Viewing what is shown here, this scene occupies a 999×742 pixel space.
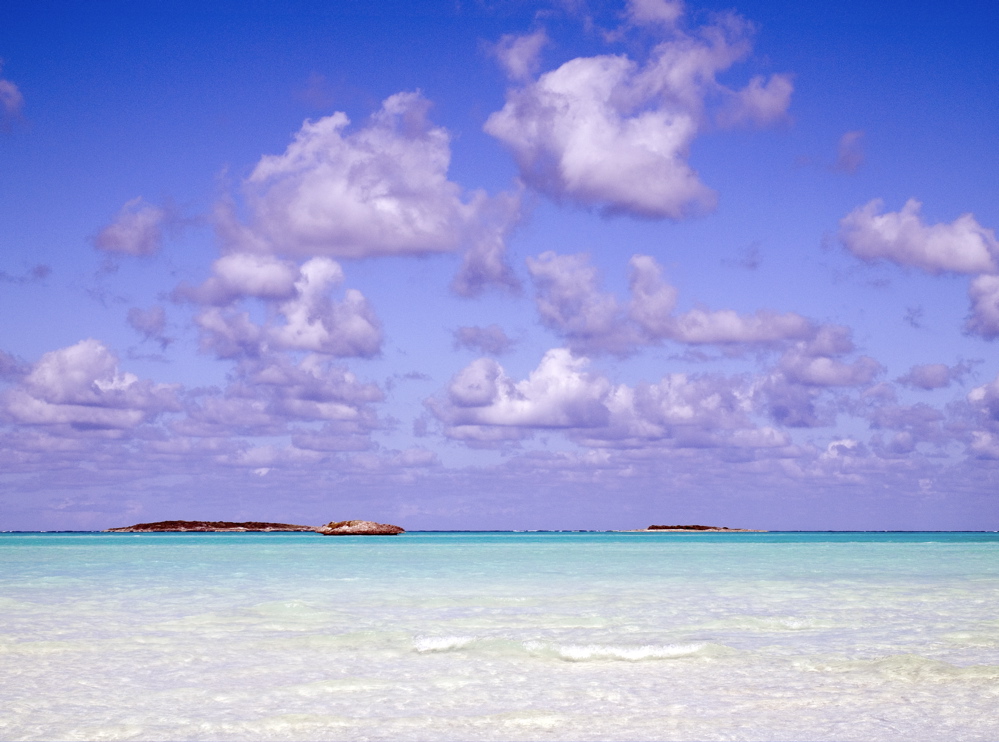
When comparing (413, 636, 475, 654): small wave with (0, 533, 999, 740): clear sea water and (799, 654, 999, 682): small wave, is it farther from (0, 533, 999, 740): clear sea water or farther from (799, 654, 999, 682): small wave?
(799, 654, 999, 682): small wave

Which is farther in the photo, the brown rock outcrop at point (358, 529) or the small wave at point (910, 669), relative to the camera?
the brown rock outcrop at point (358, 529)

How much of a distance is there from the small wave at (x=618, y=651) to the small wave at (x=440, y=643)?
1.17 meters

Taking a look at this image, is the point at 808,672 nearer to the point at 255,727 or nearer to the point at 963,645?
the point at 963,645

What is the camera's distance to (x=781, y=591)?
1154 inches

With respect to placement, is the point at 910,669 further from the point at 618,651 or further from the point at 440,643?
the point at 440,643

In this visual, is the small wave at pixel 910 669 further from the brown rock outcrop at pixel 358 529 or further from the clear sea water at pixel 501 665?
the brown rock outcrop at pixel 358 529

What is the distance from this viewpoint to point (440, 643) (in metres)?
16.8

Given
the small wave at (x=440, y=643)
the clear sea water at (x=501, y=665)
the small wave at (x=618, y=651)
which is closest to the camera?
the clear sea water at (x=501, y=665)

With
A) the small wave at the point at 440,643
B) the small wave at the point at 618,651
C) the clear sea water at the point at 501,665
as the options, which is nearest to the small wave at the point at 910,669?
the clear sea water at the point at 501,665

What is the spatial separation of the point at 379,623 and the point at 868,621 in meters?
10.9

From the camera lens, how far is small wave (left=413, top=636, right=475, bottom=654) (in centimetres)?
1655

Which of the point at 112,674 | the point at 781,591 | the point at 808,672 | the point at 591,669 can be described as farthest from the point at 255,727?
the point at 781,591

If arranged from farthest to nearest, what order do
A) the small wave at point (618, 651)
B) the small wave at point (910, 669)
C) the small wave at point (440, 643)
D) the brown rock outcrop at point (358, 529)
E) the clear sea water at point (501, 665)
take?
the brown rock outcrop at point (358, 529), the small wave at point (440, 643), the small wave at point (618, 651), the small wave at point (910, 669), the clear sea water at point (501, 665)

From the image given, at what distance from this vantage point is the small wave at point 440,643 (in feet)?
54.3
